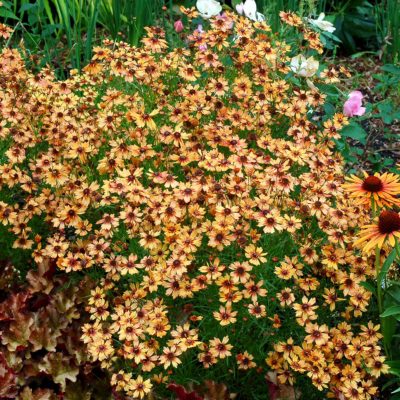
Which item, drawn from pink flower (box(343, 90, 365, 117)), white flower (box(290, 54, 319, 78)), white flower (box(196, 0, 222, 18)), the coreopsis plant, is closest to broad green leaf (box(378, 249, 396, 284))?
the coreopsis plant

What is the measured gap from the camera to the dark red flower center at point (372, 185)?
2.43 metres

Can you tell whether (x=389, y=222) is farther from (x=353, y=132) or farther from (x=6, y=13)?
(x=6, y=13)

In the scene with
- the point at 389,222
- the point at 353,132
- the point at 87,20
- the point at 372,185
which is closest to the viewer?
the point at 389,222

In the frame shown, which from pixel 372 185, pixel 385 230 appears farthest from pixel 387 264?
pixel 372 185

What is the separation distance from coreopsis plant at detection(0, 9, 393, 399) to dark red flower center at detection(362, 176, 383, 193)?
0.27 meters

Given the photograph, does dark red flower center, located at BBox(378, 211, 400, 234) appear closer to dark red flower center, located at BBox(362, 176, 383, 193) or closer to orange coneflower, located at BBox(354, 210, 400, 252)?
orange coneflower, located at BBox(354, 210, 400, 252)

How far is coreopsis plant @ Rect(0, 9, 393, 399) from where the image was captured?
2520mm

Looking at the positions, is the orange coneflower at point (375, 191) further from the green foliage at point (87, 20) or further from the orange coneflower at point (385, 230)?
the green foliage at point (87, 20)

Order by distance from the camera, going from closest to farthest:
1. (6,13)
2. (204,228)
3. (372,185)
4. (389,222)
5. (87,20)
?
(389,222) → (372,185) → (204,228) → (87,20) → (6,13)

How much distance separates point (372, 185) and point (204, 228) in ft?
2.05

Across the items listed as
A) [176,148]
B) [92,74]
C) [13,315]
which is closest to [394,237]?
[176,148]

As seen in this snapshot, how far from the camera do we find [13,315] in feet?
9.65

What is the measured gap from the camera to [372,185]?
2428 millimetres

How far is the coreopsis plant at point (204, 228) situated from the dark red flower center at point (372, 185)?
27 cm
